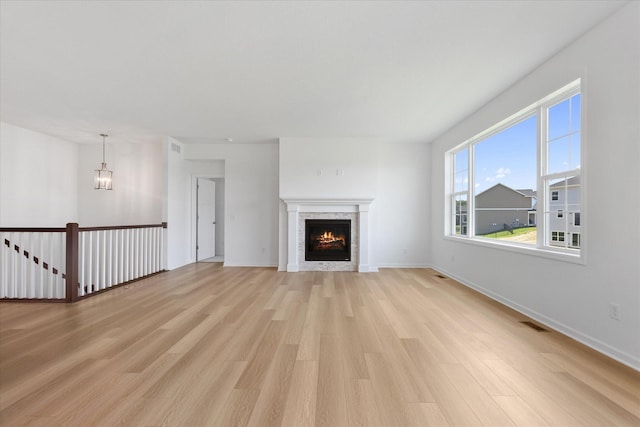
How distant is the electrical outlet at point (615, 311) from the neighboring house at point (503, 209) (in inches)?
50.8

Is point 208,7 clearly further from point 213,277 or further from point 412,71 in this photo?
point 213,277

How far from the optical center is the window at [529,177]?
2.87 m

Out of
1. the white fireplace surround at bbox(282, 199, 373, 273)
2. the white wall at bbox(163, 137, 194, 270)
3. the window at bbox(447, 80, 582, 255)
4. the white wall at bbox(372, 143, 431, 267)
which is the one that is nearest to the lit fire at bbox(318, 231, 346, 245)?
the white fireplace surround at bbox(282, 199, 373, 273)

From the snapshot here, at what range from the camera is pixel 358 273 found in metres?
5.84

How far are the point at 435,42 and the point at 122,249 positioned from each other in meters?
5.30

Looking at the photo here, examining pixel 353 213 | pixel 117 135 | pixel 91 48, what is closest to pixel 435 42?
pixel 91 48

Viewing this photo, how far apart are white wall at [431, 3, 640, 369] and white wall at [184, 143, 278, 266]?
4.76 meters

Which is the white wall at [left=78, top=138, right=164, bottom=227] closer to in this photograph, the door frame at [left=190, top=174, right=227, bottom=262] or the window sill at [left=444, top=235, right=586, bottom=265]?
the door frame at [left=190, top=174, right=227, bottom=262]

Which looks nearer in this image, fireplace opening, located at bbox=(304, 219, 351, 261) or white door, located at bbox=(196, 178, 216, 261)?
fireplace opening, located at bbox=(304, 219, 351, 261)

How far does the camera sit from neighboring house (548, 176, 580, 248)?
9.17 ft

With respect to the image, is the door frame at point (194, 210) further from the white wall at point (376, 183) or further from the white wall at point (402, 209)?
the white wall at point (402, 209)

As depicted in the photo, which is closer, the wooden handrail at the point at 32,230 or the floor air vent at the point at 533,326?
the floor air vent at the point at 533,326

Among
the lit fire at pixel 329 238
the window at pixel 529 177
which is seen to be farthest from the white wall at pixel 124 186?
the window at pixel 529 177

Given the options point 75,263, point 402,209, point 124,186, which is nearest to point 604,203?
point 402,209
